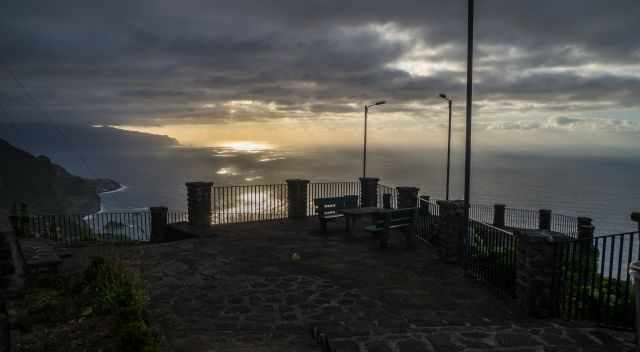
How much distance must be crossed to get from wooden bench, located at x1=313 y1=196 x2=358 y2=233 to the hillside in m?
118

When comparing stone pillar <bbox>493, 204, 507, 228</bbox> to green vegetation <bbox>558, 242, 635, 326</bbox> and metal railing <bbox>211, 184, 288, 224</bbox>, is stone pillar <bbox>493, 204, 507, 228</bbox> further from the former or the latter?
green vegetation <bbox>558, 242, 635, 326</bbox>

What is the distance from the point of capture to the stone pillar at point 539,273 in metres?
6.76

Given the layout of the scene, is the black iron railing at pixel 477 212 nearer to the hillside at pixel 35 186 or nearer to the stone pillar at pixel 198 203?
the stone pillar at pixel 198 203

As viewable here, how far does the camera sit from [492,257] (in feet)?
28.8

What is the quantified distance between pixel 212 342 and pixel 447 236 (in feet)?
21.0

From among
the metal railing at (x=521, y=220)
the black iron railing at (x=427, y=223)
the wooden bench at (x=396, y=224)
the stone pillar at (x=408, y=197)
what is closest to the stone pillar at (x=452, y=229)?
the wooden bench at (x=396, y=224)

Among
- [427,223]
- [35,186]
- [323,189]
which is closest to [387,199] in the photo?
[427,223]

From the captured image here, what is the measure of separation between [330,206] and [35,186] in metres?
132

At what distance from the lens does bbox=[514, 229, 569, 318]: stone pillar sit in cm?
676

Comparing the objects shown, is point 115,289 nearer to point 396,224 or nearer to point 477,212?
point 396,224

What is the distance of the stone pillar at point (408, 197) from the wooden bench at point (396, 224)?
1.67 m

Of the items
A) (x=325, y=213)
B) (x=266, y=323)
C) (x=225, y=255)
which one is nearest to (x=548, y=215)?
(x=325, y=213)

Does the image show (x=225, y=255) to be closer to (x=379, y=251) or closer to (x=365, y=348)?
(x=379, y=251)

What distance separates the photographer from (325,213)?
1416 cm
